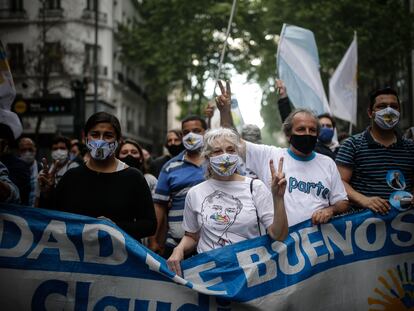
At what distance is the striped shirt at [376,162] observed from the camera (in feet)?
13.9

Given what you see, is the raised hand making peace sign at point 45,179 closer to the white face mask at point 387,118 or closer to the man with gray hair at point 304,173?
the man with gray hair at point 304,173

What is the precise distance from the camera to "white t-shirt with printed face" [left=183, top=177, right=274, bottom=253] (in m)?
3.56

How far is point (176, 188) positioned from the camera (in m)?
4.98

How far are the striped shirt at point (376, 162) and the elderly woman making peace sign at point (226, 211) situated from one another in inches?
39.8

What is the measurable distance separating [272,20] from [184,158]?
17.9 m

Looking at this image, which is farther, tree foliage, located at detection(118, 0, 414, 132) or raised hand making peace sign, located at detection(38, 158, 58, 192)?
tree foliage, located at detection(118, 0, 414, 132)

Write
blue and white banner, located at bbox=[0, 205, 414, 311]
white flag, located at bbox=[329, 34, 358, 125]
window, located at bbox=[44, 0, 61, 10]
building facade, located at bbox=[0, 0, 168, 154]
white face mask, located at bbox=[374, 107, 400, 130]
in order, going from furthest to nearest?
white flag, located at bbox=[329, 34, 358, 125], building facade, located at bbox=[0, 0, 168, 154], window, located at bbox=[44, 0, 61, 10], white face mask, located at bbox=[374, 107, 400, 130], blue and white banner, located at bbox=[0, 205, 414, 311]

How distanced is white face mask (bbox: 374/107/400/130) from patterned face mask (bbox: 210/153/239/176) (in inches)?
51.8

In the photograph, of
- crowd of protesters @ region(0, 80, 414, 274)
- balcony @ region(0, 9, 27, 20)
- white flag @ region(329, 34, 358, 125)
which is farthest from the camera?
white flag @ region(329, 34, 358, 125)

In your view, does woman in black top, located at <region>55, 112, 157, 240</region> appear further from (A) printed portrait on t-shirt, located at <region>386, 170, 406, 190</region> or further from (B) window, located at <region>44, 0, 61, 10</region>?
(B) window, located at <region>44, 0, 61, 10</region>

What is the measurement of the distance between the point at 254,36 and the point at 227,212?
24.2 m

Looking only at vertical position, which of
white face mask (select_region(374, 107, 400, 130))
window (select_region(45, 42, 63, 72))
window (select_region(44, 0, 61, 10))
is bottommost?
white face mask (select_region(374, 107, 400, 130))

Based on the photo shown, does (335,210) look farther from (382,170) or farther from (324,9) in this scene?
(324,9)

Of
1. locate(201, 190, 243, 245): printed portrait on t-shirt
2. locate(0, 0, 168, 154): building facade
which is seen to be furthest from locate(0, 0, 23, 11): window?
locate(201, 190, 243, 245): printed portrait on t-shirt
